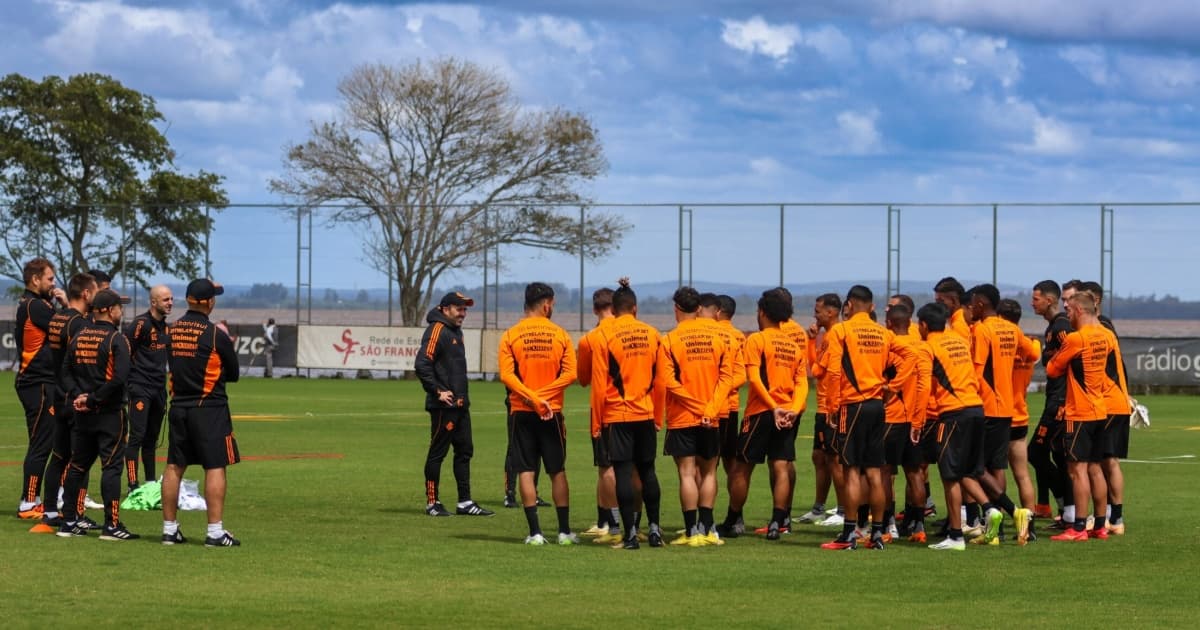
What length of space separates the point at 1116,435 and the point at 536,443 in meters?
5.10

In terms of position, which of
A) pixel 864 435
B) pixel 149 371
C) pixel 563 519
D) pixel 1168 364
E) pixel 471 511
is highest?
pixel 149 371

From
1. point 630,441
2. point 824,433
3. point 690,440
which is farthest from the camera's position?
point 824,433

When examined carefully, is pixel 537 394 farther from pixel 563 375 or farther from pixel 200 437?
pixel 200 437

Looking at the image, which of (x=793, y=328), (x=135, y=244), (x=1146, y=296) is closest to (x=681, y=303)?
(x=793, y=328)

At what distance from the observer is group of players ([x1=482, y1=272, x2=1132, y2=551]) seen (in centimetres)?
1326

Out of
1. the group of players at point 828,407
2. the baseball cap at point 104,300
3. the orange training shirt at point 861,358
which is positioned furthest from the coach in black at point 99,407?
the orange training shirt at point 861,358

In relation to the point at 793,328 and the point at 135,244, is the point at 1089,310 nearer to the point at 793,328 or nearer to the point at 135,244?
the point at 793,328

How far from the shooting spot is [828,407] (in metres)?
13.7

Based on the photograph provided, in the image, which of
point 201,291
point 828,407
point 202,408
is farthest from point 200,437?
point 828,407

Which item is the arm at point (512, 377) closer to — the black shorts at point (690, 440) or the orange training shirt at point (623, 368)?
the orange training shirt at point (623, 368)

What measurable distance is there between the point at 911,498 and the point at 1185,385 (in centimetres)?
3000

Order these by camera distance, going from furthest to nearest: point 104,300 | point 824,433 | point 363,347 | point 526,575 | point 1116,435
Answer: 1. point 363,347
2. point 824,433
3. point 1116,435
4. point 104,300
5. point 526,575

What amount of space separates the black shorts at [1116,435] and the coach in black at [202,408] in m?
7.40

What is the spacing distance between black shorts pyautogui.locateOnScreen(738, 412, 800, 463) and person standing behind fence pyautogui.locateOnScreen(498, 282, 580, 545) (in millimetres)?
1630
